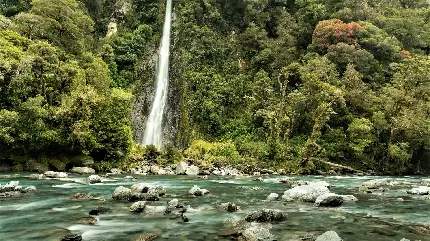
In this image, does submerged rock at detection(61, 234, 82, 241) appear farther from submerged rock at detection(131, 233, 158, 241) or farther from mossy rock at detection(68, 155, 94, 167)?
mossy rock at detection(68, 155, 94, 167)

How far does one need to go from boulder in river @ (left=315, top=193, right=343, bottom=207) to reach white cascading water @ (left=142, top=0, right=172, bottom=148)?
2608 centimetres

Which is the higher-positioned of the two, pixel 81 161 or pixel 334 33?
pixel 334 33

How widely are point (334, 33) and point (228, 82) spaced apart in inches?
495

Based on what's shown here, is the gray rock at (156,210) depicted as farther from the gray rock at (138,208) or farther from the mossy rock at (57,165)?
the mossy rock at (57,165)

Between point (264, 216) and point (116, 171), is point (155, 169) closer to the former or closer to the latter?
point (116, 171)

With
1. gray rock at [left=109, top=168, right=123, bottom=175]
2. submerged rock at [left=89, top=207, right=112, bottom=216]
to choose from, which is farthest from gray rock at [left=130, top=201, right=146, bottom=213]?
gray rock at [left=109, top=168, right=123, bottom=175]

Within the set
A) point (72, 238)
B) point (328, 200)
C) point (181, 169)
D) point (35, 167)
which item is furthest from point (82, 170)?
point (72, 238)

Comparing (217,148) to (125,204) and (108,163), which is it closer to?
(108,163)

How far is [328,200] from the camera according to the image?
11.1 meters

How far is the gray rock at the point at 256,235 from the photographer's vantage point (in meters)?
6.52

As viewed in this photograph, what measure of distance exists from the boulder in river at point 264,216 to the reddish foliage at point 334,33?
32.4 metres

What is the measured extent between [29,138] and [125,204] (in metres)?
13.4

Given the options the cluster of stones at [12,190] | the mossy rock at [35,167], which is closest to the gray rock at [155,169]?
the mossy rock at [35,167]

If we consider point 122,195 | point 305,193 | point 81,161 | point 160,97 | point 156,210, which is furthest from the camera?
point 160,97
